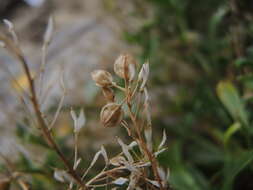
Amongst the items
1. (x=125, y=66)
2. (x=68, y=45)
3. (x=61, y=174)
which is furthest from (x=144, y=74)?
(x=68, y=45)

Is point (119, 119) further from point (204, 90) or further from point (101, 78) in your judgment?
point (204, 90)

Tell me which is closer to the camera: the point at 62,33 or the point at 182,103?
the point at 182,103

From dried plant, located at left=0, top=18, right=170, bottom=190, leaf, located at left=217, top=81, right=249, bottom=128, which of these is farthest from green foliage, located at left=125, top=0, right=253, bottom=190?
dried plant, located at left=0, top=18, right=170, bottom=190

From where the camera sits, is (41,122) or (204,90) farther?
(204,90)

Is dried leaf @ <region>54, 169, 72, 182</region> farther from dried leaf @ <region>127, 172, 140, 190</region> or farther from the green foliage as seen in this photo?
the green foliage

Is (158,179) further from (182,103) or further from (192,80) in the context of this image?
(192,80)

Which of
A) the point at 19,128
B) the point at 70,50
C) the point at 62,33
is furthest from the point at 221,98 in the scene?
the point at 62,33

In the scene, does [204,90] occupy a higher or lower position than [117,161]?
lower
